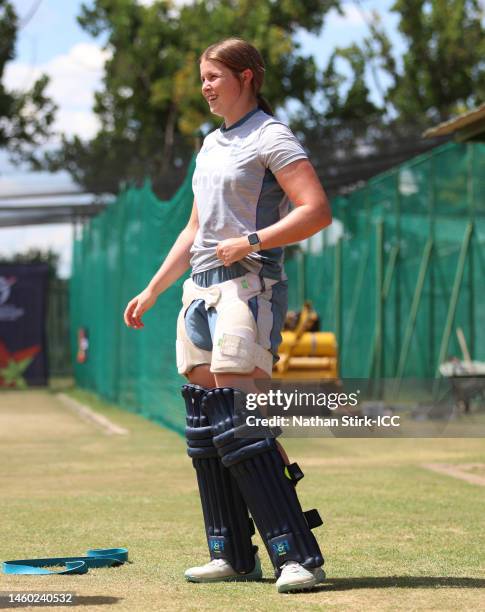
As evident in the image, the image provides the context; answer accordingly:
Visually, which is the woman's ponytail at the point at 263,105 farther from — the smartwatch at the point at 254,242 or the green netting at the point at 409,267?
the green netting at the point at 409,267

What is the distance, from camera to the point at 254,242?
4609 mm

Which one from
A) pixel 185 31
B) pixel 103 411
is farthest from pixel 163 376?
pixel 185 31

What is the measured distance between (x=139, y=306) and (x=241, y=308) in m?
0.57

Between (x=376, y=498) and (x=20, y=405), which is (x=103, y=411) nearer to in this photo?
(x=20, y=405)

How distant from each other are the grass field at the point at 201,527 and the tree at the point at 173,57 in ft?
67.1

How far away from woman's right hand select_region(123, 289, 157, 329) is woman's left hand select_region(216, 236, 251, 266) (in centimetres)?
51

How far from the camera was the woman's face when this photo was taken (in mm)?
4844

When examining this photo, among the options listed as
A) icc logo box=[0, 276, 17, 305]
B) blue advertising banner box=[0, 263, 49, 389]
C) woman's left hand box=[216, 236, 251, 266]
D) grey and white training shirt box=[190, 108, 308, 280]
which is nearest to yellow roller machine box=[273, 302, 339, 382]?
blue advertising banner box=[0, 263, 49, 389]

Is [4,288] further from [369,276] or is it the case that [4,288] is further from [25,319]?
[369,276]

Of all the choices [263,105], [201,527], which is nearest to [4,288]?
[201,527]

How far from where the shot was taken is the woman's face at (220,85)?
4844 mm

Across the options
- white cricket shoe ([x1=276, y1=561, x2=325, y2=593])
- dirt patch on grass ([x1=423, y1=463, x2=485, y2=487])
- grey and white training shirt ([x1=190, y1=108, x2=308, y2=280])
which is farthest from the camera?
dirt patch on grass ([x1=423, y1=463, x2=485, y2=487])

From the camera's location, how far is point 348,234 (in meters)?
21.3

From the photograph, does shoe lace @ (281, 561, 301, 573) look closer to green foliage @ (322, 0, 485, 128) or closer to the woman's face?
the woman's face
